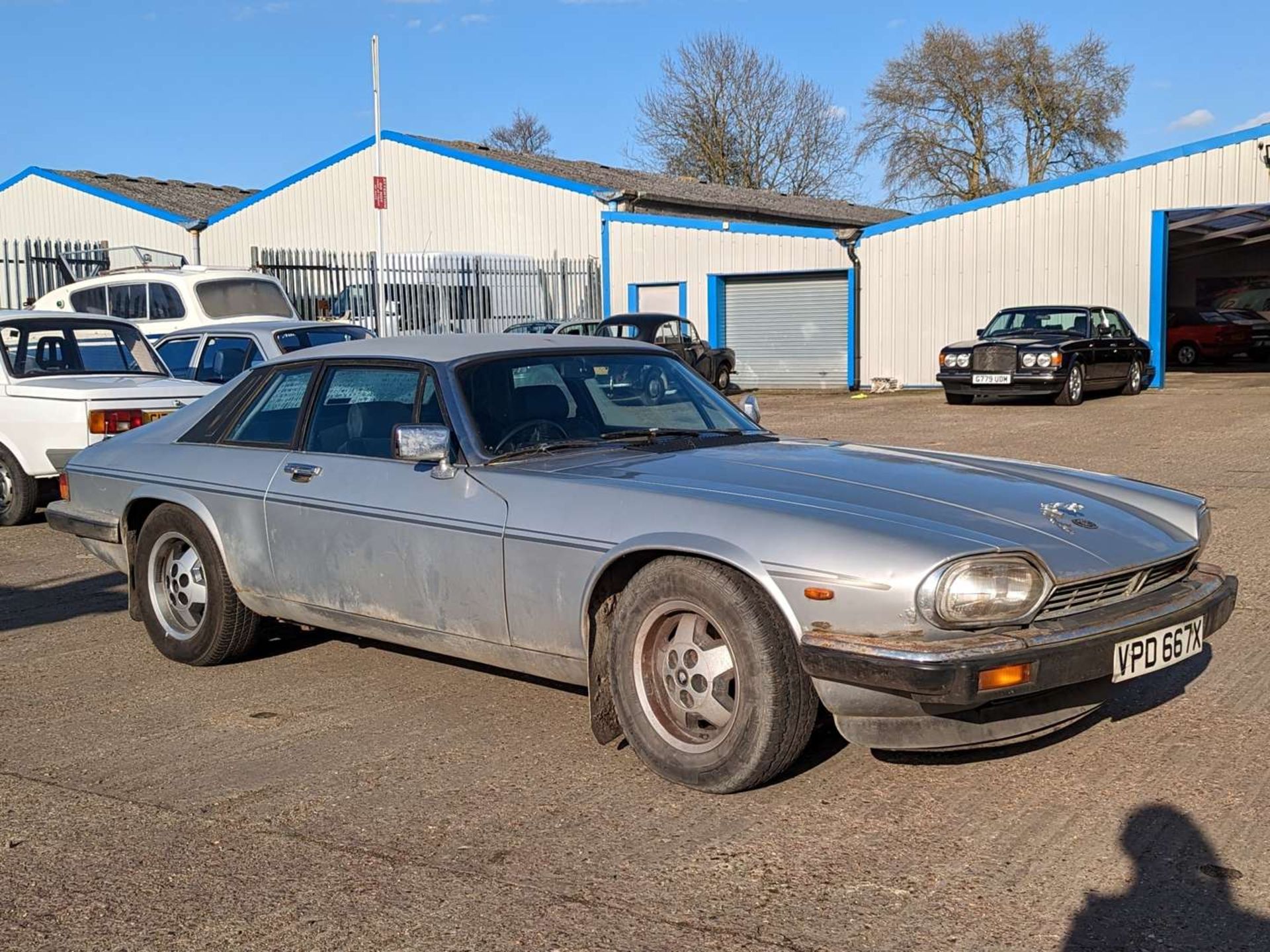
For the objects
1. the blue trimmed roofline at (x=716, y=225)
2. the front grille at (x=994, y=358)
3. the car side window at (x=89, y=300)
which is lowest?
the front grille at (x=994, y=358)

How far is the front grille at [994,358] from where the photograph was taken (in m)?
19.5

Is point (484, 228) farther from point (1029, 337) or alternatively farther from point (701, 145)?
point (701, 145)

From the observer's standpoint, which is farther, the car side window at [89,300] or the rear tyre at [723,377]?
the rear tyre at [723,377]

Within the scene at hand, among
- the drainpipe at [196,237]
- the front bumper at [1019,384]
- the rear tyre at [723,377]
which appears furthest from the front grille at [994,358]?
the drainpipe at [196,237]

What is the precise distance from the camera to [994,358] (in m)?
19.7

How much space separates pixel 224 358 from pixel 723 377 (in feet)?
46.5

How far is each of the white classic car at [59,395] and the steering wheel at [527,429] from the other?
200 inches

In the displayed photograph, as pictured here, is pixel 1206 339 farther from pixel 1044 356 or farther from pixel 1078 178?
pixel 1044 356

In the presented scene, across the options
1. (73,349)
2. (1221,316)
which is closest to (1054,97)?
(1221,316)

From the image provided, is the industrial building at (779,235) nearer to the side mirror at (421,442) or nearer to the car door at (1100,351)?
the car door at (1100,351)

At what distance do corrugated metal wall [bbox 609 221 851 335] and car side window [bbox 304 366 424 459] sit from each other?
22419mm

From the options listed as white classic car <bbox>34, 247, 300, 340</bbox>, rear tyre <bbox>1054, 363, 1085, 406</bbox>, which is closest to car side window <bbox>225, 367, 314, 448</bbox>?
white classic car <bbox>34, 247, 300, 340</bbox>

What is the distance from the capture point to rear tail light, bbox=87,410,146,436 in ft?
31.2

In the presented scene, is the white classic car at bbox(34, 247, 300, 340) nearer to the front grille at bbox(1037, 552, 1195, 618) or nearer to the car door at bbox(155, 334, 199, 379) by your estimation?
the car door at bbox(155, 334, 199, 379)
